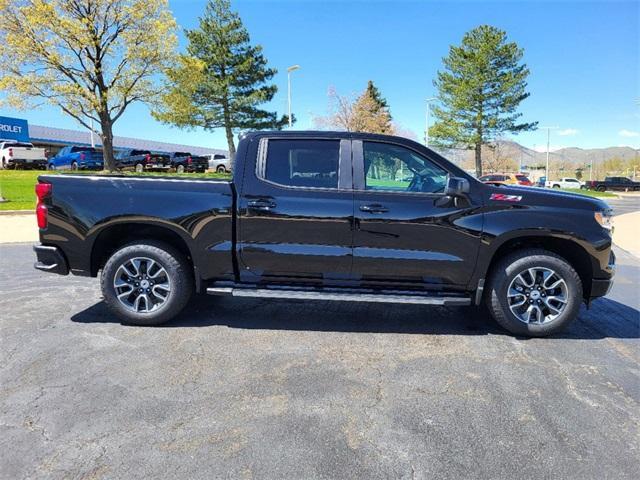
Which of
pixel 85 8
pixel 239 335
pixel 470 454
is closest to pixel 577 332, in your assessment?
pixel 470 454

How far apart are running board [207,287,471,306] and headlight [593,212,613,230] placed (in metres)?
1.38

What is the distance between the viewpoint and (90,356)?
12.1ft

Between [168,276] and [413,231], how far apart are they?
93.3 inches

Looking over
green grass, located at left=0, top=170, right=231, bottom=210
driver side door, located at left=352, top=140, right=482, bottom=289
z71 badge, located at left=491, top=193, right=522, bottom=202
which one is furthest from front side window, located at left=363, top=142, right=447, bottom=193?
green grass, located at left=0, top=170, right=231, bottom=210

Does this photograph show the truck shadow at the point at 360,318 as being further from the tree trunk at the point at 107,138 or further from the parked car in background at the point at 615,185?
the parked car in background at the point at 615,185

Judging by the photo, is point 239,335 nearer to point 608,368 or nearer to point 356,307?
point 356,307

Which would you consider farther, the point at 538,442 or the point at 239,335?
the point at 239,335

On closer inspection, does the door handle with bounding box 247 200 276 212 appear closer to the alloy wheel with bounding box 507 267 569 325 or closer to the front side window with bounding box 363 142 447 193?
the front side window with bounding box 363 142 447 193

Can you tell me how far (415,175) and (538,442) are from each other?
2.47m

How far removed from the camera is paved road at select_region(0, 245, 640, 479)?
244cm

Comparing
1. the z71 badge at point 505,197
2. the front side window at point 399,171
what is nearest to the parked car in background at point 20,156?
the front side window at point 399,171

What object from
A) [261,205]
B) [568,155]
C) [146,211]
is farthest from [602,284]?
[568,155]

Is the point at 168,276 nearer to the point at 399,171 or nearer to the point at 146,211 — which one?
the point at 146,211

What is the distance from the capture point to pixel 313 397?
3.10 metres
